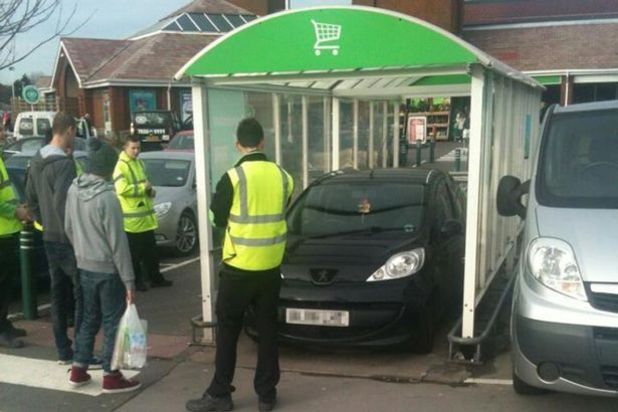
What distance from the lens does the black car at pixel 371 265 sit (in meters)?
5.39

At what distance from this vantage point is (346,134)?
9.85 m

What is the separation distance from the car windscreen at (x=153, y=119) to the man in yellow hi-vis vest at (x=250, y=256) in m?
23.5

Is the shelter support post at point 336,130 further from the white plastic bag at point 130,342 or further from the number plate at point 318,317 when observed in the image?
the white plastic bag at point 130,342

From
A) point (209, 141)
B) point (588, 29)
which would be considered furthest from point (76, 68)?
point (209, 141)

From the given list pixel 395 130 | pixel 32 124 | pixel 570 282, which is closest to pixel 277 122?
pixel 570 282

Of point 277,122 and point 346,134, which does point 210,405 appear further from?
point 346,134

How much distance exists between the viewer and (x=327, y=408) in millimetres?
4762

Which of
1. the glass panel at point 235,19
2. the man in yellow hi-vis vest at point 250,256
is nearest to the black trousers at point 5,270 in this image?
the man in yellow hi-vis vest at point 250,256

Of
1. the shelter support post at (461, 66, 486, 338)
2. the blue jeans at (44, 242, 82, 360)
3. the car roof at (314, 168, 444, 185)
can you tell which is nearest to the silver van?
the shelter support post at (461, 66, 486, 338)

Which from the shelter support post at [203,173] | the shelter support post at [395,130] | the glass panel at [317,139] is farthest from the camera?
the shelter support post at [395,130]

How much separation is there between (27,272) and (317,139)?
389 centimetres

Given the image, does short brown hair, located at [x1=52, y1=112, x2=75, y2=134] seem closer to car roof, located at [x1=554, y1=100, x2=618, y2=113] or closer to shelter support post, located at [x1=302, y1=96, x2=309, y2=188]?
shelter support post, located at [x1=302, y1=96, x2=309, y2=188]

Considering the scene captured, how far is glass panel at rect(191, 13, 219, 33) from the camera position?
126 feet

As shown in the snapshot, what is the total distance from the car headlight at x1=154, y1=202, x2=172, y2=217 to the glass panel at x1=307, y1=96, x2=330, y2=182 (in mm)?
2273
